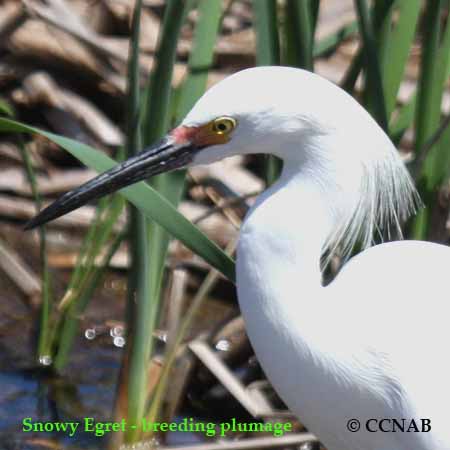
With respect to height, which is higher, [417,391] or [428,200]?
[428,200]

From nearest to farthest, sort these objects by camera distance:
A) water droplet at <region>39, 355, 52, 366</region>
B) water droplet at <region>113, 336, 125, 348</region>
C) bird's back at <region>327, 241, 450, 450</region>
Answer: bird's back at <region>327, 241, 450, 450</region> < water droplet at <region>39, 355, 52, 366</region> < water droplet at <region>113, 336, 125, 348</region>

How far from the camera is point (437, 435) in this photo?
2.10 m

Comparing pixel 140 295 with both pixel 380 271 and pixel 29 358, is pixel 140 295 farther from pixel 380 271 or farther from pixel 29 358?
pixel 29 358

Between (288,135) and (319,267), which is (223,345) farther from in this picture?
(288,135)

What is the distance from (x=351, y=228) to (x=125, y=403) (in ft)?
2.32

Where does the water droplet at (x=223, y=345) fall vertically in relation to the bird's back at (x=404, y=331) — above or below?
below

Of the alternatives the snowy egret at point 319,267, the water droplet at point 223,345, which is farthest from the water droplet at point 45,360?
the snowy egret at point 319,267

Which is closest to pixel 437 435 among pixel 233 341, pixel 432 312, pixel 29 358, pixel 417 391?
pixel 417 391

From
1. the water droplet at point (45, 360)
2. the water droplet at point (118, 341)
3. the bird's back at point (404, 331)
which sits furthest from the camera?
the water droplet at point (118, 341)

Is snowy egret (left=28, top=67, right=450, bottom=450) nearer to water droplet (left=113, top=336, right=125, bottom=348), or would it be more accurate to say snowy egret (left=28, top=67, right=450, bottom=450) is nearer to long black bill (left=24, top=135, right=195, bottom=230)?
A: long black bill (left=24, top=135, right=195, bottom=230)

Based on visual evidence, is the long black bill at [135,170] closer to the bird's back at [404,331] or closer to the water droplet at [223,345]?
the bird's back at [404,331]

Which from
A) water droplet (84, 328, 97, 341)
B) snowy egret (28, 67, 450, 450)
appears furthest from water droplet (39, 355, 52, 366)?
snowy egret (28, 67, 450, 450)

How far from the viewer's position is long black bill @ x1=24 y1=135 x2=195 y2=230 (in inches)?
77.1

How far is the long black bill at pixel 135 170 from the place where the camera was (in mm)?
1959
